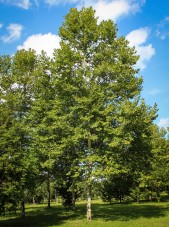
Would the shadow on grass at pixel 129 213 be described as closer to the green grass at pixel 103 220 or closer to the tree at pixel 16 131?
the green grass at pixel 103 220

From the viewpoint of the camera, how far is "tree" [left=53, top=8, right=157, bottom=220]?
21891 mm

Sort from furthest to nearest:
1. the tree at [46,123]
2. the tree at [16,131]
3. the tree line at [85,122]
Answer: the tree at [46,123]
the tree line at [85,122]
the tree at [16,131]

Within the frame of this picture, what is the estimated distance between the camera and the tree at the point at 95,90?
21.9 metres

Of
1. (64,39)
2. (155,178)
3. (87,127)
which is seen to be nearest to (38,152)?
(87,127)

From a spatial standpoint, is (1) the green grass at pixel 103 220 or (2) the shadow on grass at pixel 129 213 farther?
(2) the shadow on grass at pixel 129 213

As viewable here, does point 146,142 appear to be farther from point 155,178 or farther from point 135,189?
point 135,189

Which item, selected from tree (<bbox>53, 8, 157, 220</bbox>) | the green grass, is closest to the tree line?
tree (<bbox>53, 8, 157, 220</bbox>)

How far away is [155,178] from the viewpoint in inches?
1790

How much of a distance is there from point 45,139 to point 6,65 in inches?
540

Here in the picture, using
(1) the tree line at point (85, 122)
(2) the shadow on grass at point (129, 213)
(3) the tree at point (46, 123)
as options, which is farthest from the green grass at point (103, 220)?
(3) the tree at point (46, 123)

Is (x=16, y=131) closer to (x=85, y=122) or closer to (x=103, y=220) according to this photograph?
(x=85, y=122)

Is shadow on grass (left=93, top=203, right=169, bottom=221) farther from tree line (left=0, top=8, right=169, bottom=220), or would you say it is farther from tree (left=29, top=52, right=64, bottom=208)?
tree (left=29, top=52, right=64, bottom=208)

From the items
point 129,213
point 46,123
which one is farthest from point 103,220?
point 46,123

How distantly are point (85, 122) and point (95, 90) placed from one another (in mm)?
2969
